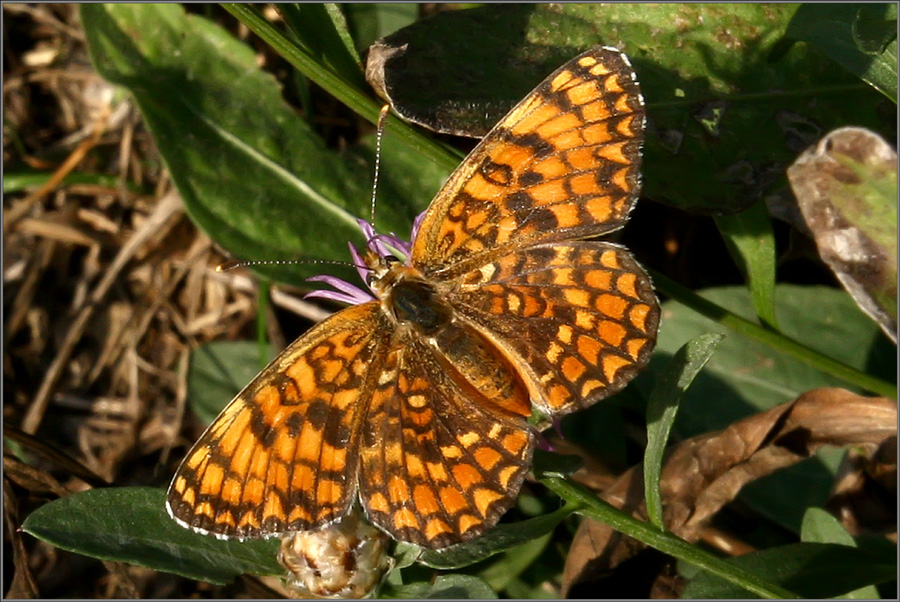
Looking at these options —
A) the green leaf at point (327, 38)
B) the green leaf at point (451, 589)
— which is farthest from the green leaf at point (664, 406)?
the green leaf at point (327, 38)

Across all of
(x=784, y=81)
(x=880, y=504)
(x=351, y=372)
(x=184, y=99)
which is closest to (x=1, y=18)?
(x=184, y=99)

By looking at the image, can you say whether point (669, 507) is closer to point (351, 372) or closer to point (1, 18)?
point (351, 372)

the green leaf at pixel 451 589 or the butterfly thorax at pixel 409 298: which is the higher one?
the butterfly thorax at pixel 409 298

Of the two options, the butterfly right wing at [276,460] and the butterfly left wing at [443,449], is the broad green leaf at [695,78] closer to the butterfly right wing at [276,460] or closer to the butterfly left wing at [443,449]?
the butterfly left wing at [443,449]

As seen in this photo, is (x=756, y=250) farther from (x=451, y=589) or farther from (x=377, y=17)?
(x=377, y=17)

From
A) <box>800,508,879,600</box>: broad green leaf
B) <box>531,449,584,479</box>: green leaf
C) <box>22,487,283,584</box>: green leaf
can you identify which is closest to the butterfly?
<box>531,449,584,479</box>: green leaf

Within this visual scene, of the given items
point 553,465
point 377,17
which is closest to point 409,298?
point 553,465

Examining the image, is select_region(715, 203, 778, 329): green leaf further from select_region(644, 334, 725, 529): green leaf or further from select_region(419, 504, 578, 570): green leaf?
select_region(419, 504, 578, 570): green leaf
